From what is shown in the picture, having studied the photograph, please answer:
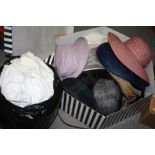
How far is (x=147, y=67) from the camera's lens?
1.53m

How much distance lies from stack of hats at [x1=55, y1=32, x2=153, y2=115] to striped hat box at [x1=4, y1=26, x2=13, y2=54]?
33 centimetres

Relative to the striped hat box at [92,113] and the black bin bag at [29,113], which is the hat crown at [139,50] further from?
the black bin bag at [29,113]

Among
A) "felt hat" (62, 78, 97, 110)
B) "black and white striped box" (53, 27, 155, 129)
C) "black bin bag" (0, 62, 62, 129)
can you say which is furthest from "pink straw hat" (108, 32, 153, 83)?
"black bin bag" (0, 62, 62, 129)

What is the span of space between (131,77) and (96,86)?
0.18m

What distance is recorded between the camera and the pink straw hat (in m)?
1.31

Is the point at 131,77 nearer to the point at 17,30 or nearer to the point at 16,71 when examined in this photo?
the point at 16,71

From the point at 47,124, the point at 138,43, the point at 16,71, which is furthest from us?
the point at 138,43

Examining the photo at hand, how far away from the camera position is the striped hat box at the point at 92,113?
1.32 meters

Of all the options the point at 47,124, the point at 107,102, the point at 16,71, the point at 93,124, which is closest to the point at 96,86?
the point at 107,102

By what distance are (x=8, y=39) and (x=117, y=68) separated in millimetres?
663

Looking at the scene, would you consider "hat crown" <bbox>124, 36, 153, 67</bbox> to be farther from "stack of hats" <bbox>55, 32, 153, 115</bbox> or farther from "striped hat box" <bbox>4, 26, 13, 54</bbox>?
"striped hat box" <bbox>4, 26, 13, 54</bbox>

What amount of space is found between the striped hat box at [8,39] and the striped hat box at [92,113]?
0.48m

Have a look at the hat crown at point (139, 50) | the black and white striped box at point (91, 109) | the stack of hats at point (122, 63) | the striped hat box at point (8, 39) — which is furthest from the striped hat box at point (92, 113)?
the striped hat box at point (8, 39)

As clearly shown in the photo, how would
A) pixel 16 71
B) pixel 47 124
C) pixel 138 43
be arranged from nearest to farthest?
pixel 16 71 < pixel 47 124 < pixel 138 43
